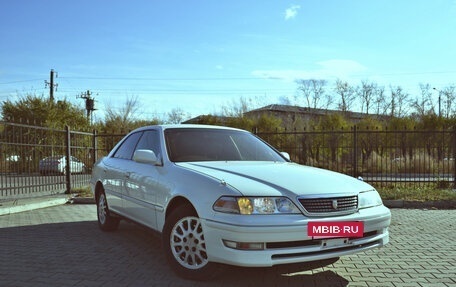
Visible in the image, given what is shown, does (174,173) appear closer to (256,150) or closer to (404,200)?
(256,150)

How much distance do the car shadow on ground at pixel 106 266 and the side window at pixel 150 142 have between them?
0.99m

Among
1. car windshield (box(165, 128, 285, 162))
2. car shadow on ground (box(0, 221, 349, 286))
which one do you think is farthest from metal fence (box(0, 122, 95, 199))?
car windshield (box(165, 128, 285, 162))

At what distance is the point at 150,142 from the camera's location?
5188mm

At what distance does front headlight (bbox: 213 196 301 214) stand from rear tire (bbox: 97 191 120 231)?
10.4 feet

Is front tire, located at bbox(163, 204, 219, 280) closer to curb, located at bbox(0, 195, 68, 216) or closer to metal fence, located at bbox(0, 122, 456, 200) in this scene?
curb, located at bbox(0, 195, 68, 216)

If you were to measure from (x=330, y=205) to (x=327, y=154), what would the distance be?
1113 cm

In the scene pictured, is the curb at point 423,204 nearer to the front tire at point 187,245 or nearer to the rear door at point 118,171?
the rear door at point 118,171

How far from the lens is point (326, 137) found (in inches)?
567

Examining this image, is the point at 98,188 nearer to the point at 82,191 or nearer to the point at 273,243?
the point at 273,243

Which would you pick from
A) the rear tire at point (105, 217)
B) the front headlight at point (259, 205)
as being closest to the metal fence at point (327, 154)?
the rear tire at point (105, 217)

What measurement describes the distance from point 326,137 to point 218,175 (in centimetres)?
1117

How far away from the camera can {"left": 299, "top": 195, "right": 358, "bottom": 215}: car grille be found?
3502mm

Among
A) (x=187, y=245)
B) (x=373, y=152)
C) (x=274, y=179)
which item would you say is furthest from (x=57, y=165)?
(x=373, y=152)

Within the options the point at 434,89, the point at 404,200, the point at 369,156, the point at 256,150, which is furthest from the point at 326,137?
the point at 434,89
